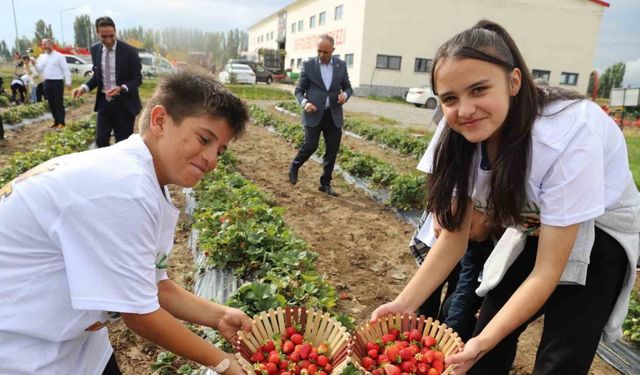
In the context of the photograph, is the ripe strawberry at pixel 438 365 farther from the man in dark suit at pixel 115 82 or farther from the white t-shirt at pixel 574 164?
the man in dark suit at pixel 115 82

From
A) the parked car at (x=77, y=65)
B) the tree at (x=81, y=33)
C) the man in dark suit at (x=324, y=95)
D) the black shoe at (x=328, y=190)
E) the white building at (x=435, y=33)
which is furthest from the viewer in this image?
the tree at (x=81, y=33)

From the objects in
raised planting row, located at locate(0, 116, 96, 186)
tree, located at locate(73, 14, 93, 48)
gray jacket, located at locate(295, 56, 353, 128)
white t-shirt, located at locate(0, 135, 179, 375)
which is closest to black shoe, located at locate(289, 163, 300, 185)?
gray jacket, located at locate(295, 56, 353, 128)

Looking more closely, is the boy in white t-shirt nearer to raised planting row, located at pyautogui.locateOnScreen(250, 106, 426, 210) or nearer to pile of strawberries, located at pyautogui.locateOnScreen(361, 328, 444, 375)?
pile of strawberries, located at pyautogui.locateOnScreen(361, 328, 444, 375)

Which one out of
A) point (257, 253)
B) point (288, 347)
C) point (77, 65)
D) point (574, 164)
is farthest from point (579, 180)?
point (77, 65)

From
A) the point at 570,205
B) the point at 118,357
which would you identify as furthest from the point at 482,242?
the point at 118,357

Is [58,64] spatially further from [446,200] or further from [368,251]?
[446,200]

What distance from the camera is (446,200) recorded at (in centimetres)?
195

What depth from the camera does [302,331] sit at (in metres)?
2.12

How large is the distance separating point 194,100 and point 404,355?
1.31 metres

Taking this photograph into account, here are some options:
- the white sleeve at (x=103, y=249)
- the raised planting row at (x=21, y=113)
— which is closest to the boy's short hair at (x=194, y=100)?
the white sleeve at (x=103, y=249)

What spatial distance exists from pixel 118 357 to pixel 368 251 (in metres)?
2.37

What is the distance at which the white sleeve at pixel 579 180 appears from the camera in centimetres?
148

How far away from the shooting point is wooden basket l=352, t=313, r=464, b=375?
1.87 metres

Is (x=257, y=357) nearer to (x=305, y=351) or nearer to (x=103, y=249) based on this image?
(x=305, y=351)
